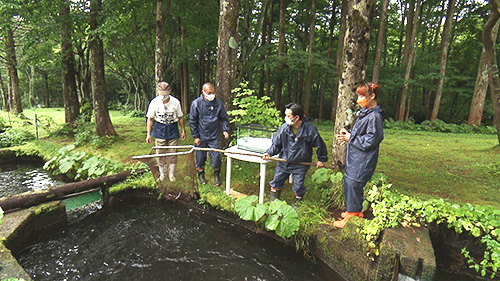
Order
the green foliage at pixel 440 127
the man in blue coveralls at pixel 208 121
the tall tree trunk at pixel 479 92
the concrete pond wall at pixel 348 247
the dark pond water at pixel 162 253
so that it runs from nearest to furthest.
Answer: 1. the concrete pond wall at pixel 348 247
2. the dark pond water at pixel 162 253
3. the man in blue coveralls at pixel 208 121
4. the tall tree trunk at pixel 479 92
5. the green foliage at pixel 440 127

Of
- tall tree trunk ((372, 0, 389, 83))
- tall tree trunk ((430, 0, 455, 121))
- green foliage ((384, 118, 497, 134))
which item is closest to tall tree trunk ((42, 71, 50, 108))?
tall tree trunk ((372, 0, 389, 83))

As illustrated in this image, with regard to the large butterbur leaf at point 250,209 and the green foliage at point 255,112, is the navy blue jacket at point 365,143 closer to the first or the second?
the large butterbur leaf at point 250,209

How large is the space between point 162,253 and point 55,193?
2.31m

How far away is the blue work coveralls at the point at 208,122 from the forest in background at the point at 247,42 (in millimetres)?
1328

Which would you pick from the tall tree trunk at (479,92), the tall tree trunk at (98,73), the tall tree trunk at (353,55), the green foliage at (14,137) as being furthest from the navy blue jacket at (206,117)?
the tall tree trunk at (479,92)

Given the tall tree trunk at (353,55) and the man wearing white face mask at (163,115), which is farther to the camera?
the man wearing white face mask at (163,115)

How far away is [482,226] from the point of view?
9.04 feet

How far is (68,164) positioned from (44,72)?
31343 mm

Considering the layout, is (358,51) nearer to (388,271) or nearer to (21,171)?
(388,271)

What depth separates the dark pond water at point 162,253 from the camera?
3010 mm

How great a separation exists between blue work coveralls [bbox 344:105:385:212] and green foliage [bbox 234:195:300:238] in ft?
2.72

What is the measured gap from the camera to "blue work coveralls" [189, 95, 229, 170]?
15.1 ft

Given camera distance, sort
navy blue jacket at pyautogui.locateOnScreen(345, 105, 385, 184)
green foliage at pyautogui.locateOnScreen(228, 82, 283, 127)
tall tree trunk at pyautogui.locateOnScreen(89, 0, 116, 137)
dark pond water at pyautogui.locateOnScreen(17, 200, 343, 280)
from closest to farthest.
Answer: navy blue jacket at pyautogui.locateOnScreen(345, 105, 385, 184) → dark pond water at pyautogui.locateOnScreen(17, 200, 343, 280) → green foliage at pyautogui.locateOnScreen(228, 82, 283, 127) → tall tree trunk at pyautogui.locateOnScreen(89, 0, 116, 137)

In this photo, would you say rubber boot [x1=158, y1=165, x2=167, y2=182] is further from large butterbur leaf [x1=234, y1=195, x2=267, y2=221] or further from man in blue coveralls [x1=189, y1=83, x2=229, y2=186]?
large butterbur leaf [x1=234, y1=195, x2=267, y2=221]
